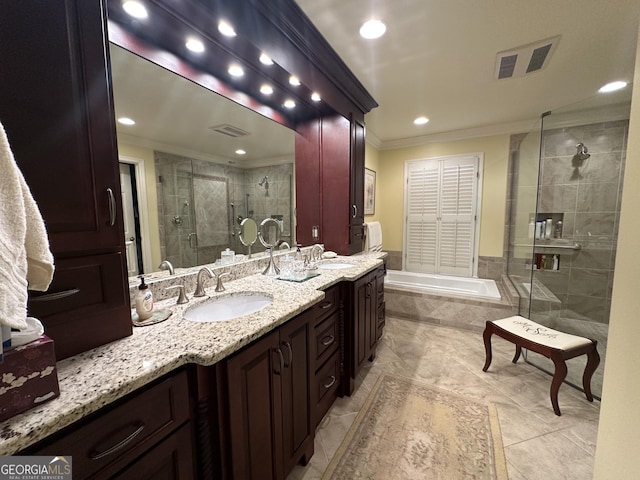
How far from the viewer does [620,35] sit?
1616 millimetres

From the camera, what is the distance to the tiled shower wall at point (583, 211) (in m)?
2.69

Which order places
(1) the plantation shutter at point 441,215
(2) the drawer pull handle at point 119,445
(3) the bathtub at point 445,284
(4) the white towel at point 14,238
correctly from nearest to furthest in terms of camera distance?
(4) the white towel at point 14,238 < (2) the drawer pull handle at point 119,445 < (3) the bathtub at point 445,284 < (1) the plantation shutter at point 441,215

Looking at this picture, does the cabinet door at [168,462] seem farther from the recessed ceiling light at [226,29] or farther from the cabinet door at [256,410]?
the recessed ceiling light at [226,29]

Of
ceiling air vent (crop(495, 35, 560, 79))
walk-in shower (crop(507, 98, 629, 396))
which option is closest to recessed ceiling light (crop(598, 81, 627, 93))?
walk-in shower (crop(507, 98, 629, 396))

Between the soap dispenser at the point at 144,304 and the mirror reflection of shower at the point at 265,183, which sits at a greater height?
the mirror reflection of shower at the point at 265,183

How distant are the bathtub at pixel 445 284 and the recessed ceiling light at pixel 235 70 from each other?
2783mm

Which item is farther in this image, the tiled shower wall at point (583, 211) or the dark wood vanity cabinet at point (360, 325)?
the tiled shower wall at point (583, 211)

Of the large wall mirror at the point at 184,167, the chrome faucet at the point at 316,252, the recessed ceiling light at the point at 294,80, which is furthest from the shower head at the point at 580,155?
the large wall mirror at the point at 184,167

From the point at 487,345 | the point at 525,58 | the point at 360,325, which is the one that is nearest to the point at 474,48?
the point at 525,58

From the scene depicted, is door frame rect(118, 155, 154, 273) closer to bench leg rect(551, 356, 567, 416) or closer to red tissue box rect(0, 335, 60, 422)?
red tissue box rect(0, 335, 60, 422)

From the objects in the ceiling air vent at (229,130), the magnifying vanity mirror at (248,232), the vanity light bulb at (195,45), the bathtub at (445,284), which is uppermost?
the vanity light bulb at (195,45)

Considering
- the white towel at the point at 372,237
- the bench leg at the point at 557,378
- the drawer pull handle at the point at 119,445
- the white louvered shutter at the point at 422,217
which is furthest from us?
the white louvered shutter at the point at 422,217

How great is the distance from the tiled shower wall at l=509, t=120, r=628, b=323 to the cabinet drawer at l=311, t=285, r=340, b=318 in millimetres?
2373

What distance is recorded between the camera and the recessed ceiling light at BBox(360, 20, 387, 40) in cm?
154
